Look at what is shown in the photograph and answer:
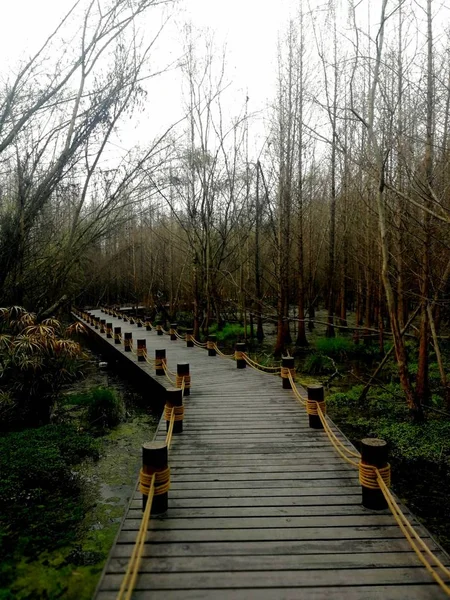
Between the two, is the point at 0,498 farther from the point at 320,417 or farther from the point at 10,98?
the point at 10,98

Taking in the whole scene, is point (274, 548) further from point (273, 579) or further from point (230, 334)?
point (230, 334)

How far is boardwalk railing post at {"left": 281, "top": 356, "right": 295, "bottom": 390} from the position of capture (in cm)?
753

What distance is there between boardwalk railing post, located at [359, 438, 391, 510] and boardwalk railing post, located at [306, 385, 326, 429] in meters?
1.93

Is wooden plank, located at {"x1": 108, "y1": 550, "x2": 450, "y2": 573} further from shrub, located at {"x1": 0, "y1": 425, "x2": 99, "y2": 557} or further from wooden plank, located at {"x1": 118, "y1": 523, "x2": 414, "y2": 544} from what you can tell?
shrub, located at {"x1": 0, "y1": 425, "x2": 99, "y2": 557}

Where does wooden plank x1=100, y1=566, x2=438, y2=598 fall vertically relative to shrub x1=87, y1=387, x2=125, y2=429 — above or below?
above

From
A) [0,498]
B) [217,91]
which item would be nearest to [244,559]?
[0,498]

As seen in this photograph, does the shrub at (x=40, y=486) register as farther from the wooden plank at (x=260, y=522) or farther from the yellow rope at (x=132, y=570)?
the yellow rope at (x=132, y=570)

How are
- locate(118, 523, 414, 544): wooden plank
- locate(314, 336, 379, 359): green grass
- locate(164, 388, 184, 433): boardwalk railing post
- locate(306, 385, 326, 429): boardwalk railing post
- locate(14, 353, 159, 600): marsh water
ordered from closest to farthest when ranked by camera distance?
locate(118, 523, 414, 544): wooden plank < locate(14, 353, 159, 600): marsh water < locate(164, 388, 184, 433): boardwalk railing post < locate(306, 385, 326, 429): boardwalk railing post < locate(314, 336, 379, 359): green grass

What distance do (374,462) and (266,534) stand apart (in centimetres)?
104

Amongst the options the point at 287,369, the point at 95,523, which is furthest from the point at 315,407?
the point at 95,523

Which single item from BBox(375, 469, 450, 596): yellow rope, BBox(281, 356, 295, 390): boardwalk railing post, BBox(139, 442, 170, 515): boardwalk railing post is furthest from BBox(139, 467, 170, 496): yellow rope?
BBox(281, 356, 295, 390): boardwalk railing post

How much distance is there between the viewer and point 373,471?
3418 mm

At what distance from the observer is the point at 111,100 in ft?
19.4

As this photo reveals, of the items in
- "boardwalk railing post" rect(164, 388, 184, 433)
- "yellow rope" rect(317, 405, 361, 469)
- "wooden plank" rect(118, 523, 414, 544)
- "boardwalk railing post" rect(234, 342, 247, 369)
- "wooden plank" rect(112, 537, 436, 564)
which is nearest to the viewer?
"wooden plank" rect(112, 537, 436, 564)
